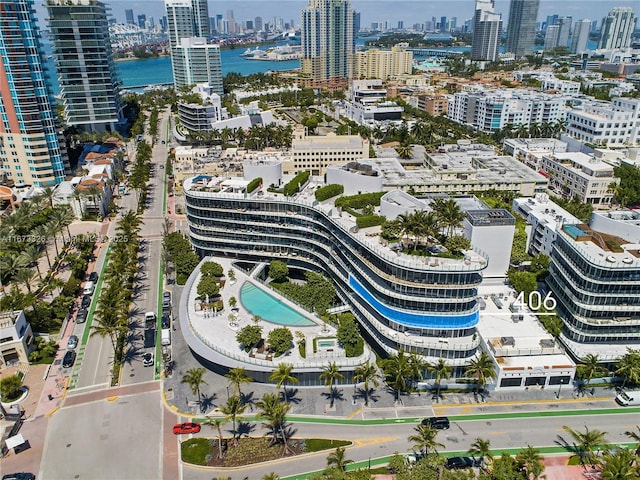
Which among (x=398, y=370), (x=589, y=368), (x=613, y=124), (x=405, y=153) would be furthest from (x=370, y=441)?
(x=613, y=124)

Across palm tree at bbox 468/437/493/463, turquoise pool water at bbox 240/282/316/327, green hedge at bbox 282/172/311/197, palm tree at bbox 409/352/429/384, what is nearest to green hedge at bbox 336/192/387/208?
green hedge at bbox 282/172/311/197

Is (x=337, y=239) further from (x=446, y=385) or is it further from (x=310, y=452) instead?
(x=310, y=452)

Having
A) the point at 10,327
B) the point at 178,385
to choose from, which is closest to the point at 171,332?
the point at 178,385

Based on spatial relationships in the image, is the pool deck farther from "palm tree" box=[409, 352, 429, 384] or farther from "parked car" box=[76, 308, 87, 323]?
"parked car" box=[76, 308, 87, 323]

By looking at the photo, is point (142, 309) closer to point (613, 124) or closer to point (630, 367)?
point (630, 367)

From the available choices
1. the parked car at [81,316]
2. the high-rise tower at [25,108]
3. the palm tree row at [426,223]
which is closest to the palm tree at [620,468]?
the palm tree row at [426,223]

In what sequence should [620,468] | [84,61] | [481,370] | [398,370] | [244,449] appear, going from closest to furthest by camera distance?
[620,468]
[244,449]
[398,370]
[481,370]
[84,61]
